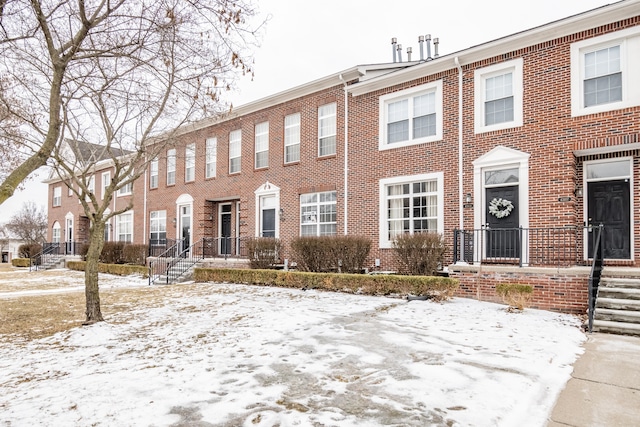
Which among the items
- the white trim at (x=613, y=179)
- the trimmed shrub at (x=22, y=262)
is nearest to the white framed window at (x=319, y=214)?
the white trim at (x=613, y=179)

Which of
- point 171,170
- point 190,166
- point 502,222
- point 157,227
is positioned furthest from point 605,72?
point 157,227

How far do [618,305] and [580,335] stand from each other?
1293mm

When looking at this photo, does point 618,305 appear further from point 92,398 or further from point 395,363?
point 92,398

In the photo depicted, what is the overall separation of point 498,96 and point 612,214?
3.98 meters

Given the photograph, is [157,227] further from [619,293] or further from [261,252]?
[619,293]

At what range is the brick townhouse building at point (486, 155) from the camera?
9.23 metres

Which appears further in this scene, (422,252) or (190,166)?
(190,166)

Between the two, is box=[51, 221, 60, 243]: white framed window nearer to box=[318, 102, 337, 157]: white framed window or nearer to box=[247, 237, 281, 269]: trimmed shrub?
box=[247, 237, 281, 269]: trimmed shrub

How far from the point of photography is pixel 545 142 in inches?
393

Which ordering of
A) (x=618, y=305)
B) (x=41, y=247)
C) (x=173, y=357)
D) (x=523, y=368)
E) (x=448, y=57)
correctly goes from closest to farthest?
(x=523, y=368)
(x=173, y=357)
(x=618, y=305)
(x=448, y=57)
(x=41, y=247)

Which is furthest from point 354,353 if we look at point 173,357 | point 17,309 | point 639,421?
point 17,309

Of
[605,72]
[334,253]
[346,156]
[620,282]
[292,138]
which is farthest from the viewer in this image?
[292,138]

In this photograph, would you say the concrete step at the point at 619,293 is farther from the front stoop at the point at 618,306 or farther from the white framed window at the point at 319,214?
the white framed window at the point at 319,214

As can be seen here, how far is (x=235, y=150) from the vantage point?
716 inches
